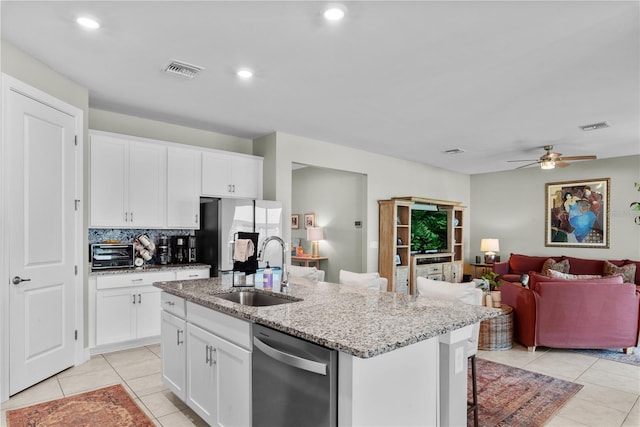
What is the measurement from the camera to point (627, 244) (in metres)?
6.72

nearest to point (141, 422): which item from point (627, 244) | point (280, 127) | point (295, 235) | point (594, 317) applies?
point (280, 127)

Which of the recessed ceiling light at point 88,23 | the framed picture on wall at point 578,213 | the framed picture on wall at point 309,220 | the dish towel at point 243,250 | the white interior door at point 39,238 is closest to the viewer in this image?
the recessed ceiling light at point 88,23

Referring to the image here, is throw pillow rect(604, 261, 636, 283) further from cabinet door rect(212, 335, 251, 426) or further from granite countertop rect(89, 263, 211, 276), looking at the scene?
cabinet door rect(212, 335, 251, 426)

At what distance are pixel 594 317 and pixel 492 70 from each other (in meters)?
2.92

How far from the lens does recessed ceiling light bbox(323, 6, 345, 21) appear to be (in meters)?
2.30

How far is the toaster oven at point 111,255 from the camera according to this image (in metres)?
4.13

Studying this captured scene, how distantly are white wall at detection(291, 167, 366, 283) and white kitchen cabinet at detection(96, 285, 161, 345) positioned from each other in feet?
11.5

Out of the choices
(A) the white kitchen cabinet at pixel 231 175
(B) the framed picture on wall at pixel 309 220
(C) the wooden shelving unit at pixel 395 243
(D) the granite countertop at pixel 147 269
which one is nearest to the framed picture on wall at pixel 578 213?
(C) the wooden shelving unit at pixel 395 243

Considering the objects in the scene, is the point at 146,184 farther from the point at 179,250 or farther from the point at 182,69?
the point at 182,69

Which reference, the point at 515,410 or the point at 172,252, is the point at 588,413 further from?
the point at 172,252

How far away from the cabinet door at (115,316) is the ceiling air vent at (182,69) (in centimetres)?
232

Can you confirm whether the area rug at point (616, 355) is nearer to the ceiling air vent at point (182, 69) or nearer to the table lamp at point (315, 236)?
the table lamp at point (315, 236)

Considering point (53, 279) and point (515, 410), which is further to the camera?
point (53, 279)

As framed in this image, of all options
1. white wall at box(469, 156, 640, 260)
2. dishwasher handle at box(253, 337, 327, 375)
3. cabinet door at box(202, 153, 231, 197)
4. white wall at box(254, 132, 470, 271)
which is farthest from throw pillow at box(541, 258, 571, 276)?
dishwasher handle at box(253, 337, 327, 375)
